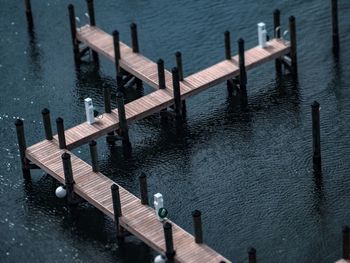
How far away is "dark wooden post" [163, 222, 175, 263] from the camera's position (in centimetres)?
8462

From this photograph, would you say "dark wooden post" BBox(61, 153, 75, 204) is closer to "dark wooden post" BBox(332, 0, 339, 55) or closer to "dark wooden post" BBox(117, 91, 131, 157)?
"dark wooden post" BBox(117, 91, 131, 157)

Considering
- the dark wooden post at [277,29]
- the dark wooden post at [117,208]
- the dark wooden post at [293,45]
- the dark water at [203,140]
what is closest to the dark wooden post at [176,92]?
the dark water at [203,140]

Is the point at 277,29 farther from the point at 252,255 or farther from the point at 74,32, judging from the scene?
the point at 252,255

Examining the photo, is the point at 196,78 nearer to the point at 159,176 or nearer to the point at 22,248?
the point at 159,176

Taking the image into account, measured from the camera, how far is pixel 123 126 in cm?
9744

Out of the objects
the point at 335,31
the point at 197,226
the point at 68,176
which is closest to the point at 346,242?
the point at 197,226

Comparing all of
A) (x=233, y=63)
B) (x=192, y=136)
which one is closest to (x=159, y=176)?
(x=192, y=136)

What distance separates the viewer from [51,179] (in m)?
95.9

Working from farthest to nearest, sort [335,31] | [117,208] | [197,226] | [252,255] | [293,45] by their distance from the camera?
[335,31], [293,45], [117,208], [197,226], [252,255]

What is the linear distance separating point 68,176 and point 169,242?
9.57 meters

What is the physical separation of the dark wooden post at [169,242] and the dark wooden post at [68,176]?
29.0 ft

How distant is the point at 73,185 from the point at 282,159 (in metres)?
13.3

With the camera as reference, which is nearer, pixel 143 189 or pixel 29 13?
pixel 143 189

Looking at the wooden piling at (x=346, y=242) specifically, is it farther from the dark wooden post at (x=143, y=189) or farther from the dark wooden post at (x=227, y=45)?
the dark wooden post at (x=227, y=45)
